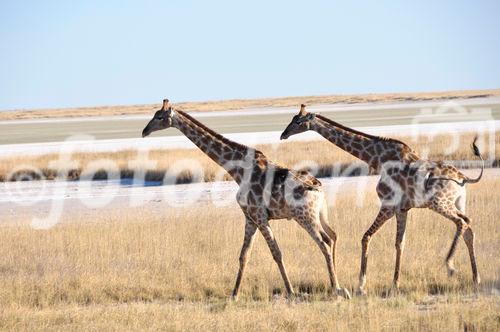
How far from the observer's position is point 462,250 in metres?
12.7

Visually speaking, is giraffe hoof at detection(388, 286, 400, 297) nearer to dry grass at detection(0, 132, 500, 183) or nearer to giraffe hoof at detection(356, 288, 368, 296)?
giraffe hoof at detection(356, 288, 368, 296)

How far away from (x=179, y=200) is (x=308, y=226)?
1036 centimetres

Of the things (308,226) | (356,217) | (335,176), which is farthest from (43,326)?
(335,176)

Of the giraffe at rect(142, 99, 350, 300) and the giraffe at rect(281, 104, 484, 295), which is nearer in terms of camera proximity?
the giraffe at rect(142, 99, 350, 300)

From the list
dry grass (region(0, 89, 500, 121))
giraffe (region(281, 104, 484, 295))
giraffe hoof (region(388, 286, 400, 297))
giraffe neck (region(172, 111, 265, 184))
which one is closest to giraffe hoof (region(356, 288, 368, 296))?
giraffe (region(281, 104, 484, 295))

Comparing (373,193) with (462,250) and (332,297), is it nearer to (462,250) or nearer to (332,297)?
(462,250)

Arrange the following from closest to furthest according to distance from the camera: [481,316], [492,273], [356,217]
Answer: [481,316], [492,273], [356,217]

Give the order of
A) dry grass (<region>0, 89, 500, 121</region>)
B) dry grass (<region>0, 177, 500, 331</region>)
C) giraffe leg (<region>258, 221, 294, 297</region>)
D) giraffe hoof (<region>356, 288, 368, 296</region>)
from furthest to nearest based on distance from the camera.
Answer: dry grass (<region>0, 89, 500, 121</region>)
giraffe hoof (<region>356, 288, 368, 296</region>)
giraffe leg (<region>258, 221, 294, 297</region>)
dry grass (<region>0, 177, 500, 331</region>)

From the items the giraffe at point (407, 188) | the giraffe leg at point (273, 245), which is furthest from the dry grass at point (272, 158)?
the giraffe leg at point (273, 245)

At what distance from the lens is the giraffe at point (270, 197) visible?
10.1 m

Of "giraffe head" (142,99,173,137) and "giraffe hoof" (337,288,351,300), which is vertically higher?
"giraffe head" (142,99,173,137)

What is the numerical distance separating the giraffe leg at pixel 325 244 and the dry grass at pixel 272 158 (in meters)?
13.4

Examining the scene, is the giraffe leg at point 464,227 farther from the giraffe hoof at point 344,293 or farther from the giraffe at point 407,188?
the giraffe hoof at point 344,293

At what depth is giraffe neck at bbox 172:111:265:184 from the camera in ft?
35.6
